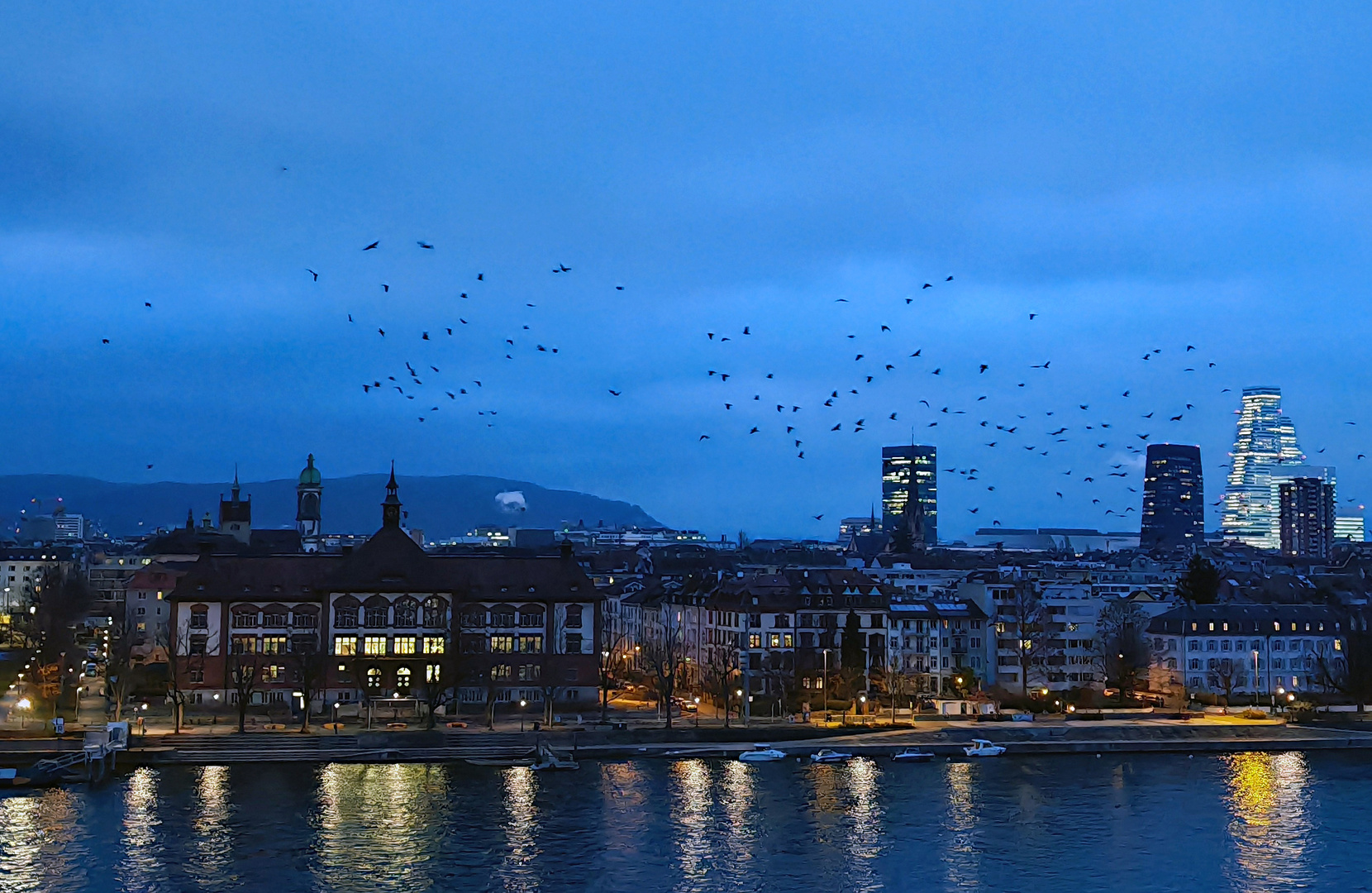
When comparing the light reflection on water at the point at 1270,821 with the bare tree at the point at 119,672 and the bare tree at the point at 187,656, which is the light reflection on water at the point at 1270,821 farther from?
the bare tree at the point at 187,656

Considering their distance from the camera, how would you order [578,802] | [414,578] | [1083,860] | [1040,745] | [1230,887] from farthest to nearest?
1. [414,578]
2. [1040,745]
3. [578,802]
4. [1083,860]
5. [1230,887]

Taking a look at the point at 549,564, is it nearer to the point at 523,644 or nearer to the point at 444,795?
the point at 523,644

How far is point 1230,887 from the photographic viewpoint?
39844mm

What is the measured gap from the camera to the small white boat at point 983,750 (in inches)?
2488

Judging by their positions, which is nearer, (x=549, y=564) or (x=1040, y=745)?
(x=1040, y=745)

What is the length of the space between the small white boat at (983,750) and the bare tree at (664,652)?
15294 mm

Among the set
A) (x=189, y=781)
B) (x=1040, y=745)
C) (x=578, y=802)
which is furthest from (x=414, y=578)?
(x=1040, y=745)

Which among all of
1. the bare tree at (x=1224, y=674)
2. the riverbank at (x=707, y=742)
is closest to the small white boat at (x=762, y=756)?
the riverbank at (x=707, y=742)

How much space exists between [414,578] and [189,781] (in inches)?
826

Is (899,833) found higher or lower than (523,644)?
lower

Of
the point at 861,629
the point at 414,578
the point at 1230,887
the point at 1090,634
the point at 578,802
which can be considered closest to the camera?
the point at 1230,887

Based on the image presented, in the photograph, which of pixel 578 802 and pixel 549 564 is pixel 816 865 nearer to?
pixel 578 802

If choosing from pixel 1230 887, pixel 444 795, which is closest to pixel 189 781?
pixel 444 795

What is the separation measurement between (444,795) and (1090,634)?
52.2 meters
